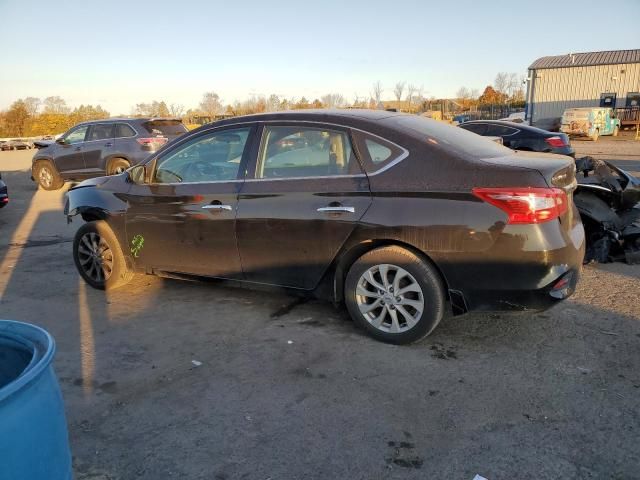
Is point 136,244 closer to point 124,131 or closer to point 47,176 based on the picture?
point 124,131

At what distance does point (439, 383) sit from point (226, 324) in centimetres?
187

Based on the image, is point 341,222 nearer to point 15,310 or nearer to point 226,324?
point 226,324

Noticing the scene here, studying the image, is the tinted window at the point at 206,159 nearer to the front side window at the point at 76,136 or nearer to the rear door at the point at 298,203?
the rear door at the point at 298,203

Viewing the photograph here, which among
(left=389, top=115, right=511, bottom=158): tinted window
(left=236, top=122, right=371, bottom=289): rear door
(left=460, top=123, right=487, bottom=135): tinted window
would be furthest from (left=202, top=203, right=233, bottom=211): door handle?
(left=460, top=123, right=487, bottom=135): tinted window

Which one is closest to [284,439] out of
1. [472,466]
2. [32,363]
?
[472,466]

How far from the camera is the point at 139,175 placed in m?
4.86

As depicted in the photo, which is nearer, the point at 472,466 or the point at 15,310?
the point at 472,466

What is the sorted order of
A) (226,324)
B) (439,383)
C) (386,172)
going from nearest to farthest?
(439,383), (386,172), (226,324)

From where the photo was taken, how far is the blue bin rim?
1.56 meters

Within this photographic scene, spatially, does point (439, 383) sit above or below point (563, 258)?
below

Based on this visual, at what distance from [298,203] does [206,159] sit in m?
1.11

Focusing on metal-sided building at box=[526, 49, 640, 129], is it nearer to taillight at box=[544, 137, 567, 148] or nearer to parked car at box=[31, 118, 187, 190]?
taillight at box=[544, 137, 567, 148]

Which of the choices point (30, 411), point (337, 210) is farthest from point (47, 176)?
point (30, 411)

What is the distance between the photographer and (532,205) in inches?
129
